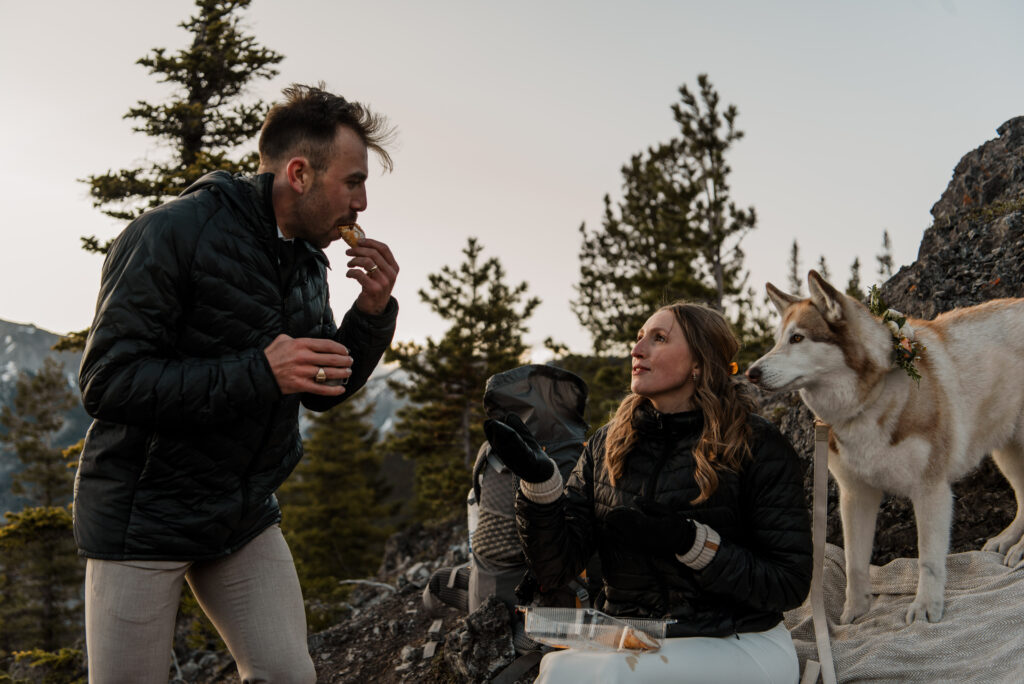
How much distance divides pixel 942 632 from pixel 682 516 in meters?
1.89

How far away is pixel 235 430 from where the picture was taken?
2662mm

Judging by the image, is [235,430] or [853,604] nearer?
[235,430]

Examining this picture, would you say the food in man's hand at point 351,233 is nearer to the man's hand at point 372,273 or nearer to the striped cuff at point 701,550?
the man's hand at point 372,273

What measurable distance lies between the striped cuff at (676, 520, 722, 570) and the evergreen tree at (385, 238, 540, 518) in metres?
20.7

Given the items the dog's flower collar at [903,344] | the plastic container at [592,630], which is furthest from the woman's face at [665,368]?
the dog's flower collar at [903,344]

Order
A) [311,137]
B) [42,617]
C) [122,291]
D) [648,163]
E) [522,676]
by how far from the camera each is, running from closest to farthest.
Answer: [122,291], [311,137], [522,676], [648,163], [42,617]

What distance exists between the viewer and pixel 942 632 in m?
3.59

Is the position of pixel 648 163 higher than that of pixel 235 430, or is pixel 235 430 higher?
pixel 648 163

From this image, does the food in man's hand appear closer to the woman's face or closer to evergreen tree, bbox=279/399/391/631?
the woman's face

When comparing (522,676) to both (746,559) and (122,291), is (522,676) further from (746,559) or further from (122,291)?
(122,291)

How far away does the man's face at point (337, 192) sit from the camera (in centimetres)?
289

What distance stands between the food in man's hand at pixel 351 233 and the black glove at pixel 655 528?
5.26ft

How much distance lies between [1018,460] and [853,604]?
141 centimetres

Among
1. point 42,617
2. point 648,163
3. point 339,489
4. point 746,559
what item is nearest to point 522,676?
point 746,559
